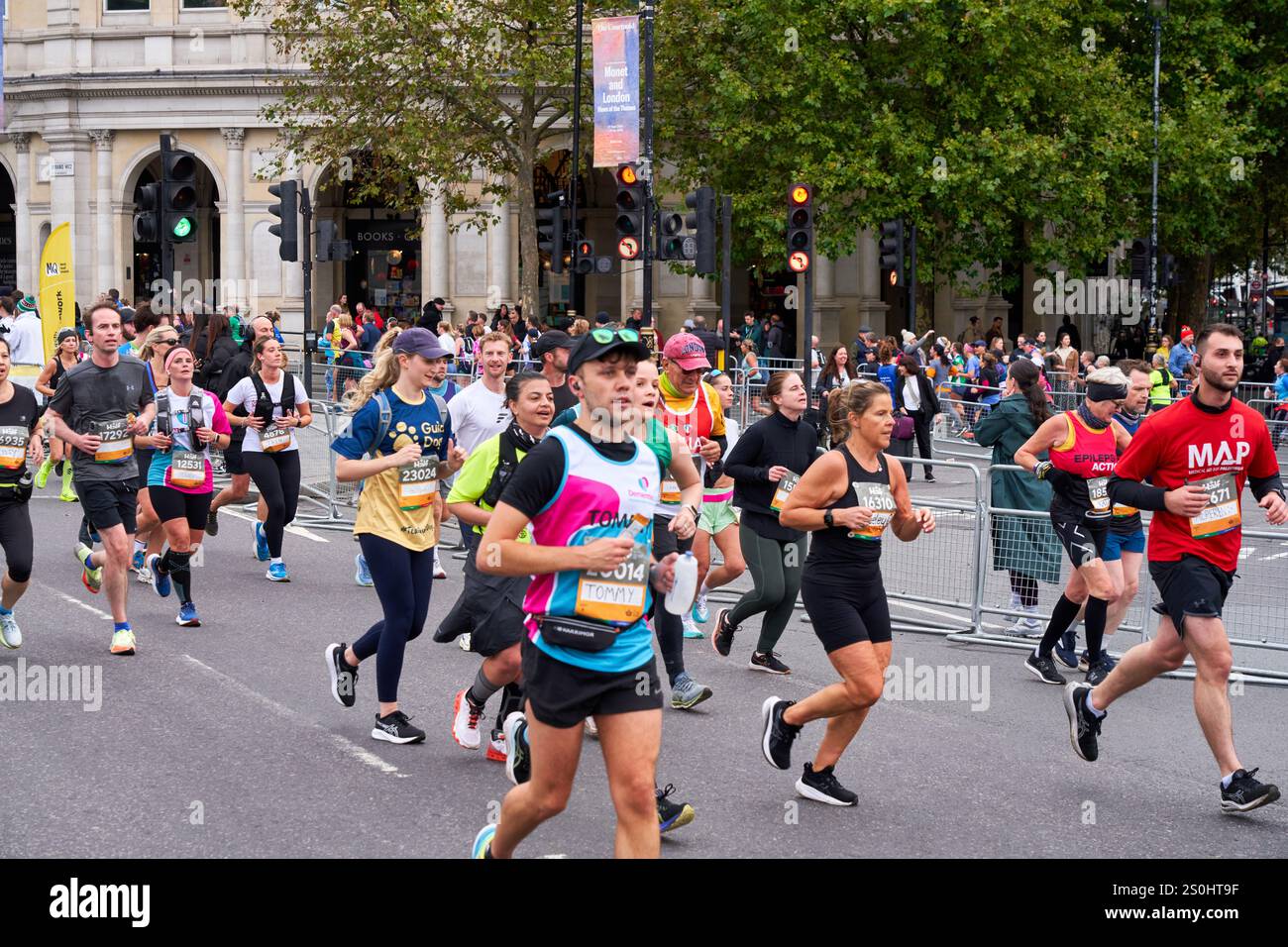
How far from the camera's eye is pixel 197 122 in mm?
46594

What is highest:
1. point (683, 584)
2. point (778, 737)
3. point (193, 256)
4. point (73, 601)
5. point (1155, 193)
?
point (1155, 193)

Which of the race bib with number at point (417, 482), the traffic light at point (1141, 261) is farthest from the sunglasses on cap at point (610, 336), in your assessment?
the traffic light at point (1141, 261)

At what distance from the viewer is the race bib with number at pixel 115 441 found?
10172mm

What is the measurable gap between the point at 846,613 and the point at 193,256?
1849 inches

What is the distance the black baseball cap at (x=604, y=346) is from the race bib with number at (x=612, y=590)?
1.93 feet

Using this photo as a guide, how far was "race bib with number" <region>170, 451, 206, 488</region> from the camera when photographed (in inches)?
442

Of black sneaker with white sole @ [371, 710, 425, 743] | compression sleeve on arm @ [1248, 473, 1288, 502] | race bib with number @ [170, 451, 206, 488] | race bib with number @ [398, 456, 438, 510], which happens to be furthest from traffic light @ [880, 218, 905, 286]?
black sneaker with white sole @ [371, 710, 425, 743]

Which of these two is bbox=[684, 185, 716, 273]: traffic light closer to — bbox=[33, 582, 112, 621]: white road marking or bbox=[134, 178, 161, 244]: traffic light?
bbox=[134, 178, 161, 244]: traffic light

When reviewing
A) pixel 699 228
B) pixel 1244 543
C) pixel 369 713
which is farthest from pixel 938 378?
pixel 369 713

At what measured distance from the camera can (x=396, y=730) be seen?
8102 millimetres

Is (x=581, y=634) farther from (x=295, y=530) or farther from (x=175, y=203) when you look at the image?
(x=175, y=203)

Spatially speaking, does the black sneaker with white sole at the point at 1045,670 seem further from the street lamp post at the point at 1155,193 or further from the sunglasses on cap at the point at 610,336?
the street lamp post at the point at 1155,193

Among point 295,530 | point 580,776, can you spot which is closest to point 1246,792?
point 580,776

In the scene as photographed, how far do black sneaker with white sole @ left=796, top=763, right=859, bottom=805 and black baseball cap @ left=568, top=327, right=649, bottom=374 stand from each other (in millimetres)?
2618
